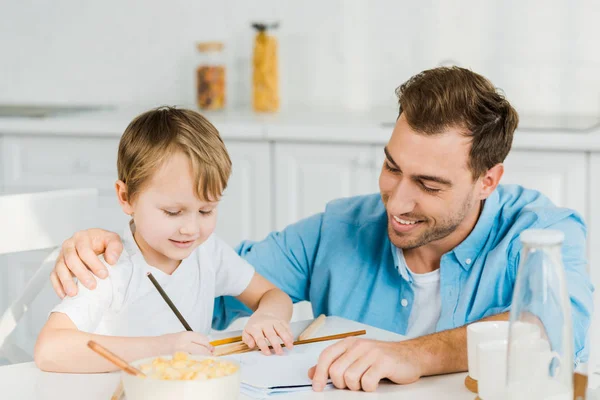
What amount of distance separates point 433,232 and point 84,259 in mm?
685

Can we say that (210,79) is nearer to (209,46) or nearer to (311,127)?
(209,46)

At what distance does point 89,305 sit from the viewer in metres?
1.37

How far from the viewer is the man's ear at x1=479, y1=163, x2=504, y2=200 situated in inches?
69.3

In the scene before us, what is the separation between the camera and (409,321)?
5.93ft

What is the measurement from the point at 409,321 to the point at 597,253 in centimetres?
113

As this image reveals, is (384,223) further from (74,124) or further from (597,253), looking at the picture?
(74,124)

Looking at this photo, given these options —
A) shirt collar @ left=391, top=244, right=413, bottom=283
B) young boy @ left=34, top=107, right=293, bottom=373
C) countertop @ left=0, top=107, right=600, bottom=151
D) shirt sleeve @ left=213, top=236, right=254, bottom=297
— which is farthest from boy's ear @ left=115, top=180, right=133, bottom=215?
countertop @ left=0, top=107, right=600, bottom=151

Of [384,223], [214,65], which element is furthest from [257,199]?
[384,223]

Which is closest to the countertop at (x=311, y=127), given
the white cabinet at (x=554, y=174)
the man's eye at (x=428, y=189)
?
the white cabinet at (x=554, y=174)

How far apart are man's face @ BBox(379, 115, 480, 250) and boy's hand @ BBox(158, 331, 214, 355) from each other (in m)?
0.56

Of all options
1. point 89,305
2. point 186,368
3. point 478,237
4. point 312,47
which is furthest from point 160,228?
point 312,47

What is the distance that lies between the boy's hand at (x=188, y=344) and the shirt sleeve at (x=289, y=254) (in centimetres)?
66

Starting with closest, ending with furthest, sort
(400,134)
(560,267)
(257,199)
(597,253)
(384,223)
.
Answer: (560,267) → (400,134) → (384,223) → (597,253) → (257,199)

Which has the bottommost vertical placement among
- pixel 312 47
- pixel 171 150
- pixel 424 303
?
pixel 424 303
